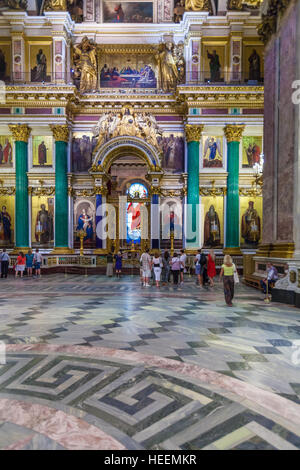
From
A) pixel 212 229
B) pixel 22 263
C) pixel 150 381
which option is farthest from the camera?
pixel 212 229

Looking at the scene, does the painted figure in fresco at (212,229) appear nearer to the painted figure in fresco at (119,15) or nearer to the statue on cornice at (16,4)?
the painted figure in fresco at (119,15)

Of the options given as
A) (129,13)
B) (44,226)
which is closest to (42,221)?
(44,226)

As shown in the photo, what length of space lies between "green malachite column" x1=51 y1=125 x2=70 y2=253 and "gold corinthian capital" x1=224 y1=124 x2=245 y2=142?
10235mm

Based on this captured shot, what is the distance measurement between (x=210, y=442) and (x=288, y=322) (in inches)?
171

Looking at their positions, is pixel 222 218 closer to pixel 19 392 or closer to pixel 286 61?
pixel 286 61

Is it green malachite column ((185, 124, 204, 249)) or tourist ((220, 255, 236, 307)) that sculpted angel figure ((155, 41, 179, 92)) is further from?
tourist ((220, 255, 236, 307))

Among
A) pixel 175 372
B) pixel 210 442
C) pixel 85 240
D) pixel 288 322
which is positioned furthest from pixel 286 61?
pixel 85 240

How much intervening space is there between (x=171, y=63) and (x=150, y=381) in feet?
69.2

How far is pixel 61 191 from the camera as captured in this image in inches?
762

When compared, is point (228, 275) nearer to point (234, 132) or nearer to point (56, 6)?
point (234, 132)

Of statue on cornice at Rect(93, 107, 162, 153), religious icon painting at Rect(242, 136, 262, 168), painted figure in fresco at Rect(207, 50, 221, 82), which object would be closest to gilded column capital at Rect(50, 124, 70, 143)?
statue on cornice at Rect(93, 107, 162, 153)

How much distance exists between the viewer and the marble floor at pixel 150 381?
2.43m

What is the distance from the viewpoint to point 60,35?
19.0 meters

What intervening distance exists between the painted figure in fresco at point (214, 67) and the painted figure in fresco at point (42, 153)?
11.8 metres
